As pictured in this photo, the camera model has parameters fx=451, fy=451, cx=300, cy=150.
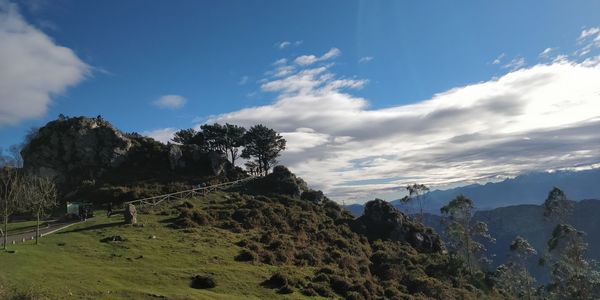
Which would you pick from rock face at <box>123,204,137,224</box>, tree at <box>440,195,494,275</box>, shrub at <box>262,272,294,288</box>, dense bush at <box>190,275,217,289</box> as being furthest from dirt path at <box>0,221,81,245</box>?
tree at <box>440,195,494,275</box>

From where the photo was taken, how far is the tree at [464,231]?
84.8 m

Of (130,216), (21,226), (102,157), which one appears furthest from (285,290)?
(102,157)

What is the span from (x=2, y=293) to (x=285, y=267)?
102 feet

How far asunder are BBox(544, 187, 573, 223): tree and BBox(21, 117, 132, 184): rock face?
287 feet

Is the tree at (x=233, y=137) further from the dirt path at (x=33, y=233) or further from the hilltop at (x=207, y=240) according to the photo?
the dirt path at (x=33, y=233)

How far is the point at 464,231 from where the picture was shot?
280 feet

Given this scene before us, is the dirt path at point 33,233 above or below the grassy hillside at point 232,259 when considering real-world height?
above

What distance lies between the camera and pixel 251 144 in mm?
129875

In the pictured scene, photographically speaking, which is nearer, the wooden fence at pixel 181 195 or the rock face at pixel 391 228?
the wooden fence at pixel 181 195

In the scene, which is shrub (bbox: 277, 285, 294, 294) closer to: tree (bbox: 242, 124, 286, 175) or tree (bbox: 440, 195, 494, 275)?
tree (bbox: 440, 195, 494, 275)

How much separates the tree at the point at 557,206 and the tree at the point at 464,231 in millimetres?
11393

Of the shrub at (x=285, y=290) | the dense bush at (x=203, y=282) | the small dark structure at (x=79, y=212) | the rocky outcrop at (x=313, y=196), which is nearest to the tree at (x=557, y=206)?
the rocky outcrop at (x=313, y=196)

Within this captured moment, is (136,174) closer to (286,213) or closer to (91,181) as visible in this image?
(91,181)

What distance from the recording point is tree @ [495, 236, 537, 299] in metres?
79.5
